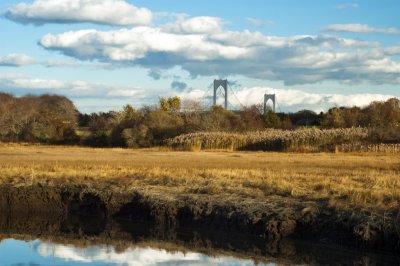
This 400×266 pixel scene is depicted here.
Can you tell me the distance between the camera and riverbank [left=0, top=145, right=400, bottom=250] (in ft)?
65.3

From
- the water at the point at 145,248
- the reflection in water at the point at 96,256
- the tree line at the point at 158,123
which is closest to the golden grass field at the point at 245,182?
the water at the point at 145,248

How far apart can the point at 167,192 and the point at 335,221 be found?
23.4 feet

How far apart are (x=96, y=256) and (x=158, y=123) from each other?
49983 millimetres

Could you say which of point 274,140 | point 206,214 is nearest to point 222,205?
point 206,214

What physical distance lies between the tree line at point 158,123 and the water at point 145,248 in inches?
1429

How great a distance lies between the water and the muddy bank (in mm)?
285

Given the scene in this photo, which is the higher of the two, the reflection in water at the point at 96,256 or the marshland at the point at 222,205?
the marshland at the point at 222,205

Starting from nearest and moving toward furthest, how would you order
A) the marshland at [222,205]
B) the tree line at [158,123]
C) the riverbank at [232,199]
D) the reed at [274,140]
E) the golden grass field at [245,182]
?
the marshland at [222,205], the riverbank at [232,199], the golden grass field at [245,182], the reed at [274,140], the tree line at [158,123]

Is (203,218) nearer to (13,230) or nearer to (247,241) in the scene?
(247,241)

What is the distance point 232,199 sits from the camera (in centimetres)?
2322

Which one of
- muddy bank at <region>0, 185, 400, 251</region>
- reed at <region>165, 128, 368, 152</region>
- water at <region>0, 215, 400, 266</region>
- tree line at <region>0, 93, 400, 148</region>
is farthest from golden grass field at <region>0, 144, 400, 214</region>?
tree line at <region>0, 93, 400, 148</region>

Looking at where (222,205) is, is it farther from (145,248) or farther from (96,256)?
(96,256)

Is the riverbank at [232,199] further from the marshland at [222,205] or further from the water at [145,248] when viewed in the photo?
the water at [145,248]

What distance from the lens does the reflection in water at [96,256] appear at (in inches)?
739
